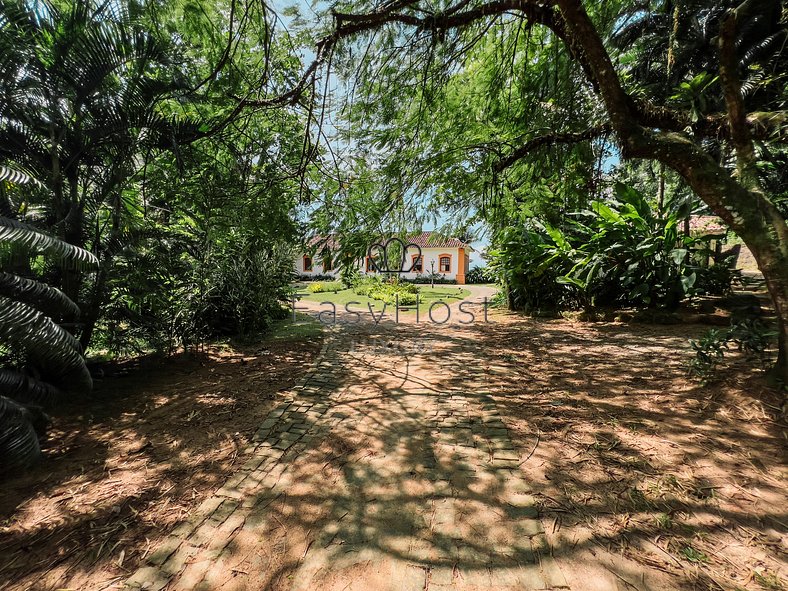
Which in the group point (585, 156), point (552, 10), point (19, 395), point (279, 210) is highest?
point (552, 10)

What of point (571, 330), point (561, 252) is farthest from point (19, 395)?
point (561, 252)

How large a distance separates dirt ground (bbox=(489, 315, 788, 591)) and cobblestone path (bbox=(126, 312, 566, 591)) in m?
0.22

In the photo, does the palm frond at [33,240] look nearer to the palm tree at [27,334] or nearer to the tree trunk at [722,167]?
the palm tree at [27,334]

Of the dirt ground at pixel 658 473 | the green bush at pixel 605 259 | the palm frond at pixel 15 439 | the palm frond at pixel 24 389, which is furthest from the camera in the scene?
→ the green bush at pixel 605 259

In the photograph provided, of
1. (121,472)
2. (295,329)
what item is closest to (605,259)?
(295,329)

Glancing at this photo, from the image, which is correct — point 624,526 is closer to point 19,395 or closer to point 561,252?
point 19,395

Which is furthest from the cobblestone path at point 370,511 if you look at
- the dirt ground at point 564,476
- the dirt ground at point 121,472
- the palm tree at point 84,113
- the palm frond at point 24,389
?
the palm tree at point 84,113

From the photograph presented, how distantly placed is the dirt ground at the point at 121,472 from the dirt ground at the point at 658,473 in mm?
2208

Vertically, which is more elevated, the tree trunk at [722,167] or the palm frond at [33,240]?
the tree trunk at [722,167]

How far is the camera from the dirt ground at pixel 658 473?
152cm

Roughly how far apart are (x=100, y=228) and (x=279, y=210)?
230 centimetres

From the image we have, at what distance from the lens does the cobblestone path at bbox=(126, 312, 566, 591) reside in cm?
158

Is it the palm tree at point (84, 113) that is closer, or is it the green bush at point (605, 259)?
the palm tree at point (84, 113)

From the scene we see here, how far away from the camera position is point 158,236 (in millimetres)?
4555
